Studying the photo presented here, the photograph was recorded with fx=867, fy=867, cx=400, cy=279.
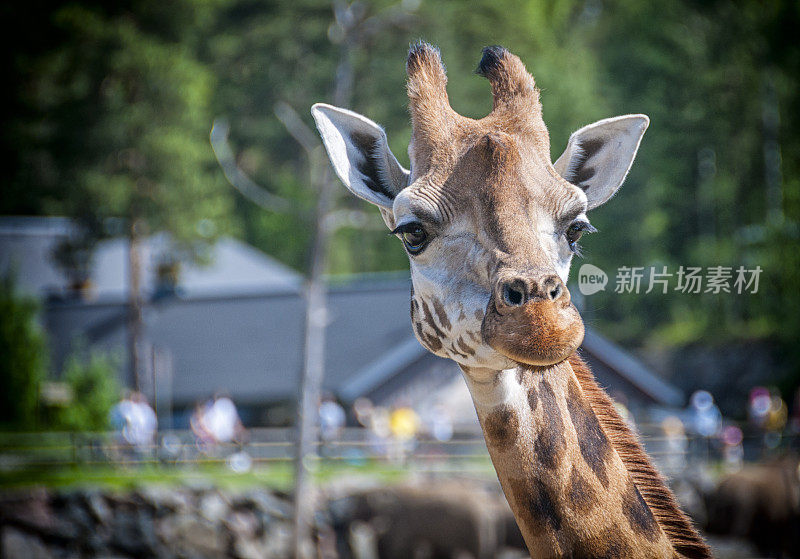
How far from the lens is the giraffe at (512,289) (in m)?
3.09

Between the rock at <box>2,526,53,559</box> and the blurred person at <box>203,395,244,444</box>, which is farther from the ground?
the blurred person at <box>203,395,244,444</box>

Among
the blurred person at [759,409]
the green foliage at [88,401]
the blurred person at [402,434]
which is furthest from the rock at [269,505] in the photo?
the blurred person at [759,409]

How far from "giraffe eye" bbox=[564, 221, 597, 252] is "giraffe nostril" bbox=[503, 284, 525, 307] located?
1.67 feet

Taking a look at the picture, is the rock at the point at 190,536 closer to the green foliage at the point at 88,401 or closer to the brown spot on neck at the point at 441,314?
the green foliage at the point at 88,401

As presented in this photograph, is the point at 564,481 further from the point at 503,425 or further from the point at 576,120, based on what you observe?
the point at 576,120

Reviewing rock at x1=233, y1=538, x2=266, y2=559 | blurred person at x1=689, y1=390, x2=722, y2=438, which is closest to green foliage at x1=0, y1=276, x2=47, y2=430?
rock at x1=233, y1=538, x2=266, y2=559

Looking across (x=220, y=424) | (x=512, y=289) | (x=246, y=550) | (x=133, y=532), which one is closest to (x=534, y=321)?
(x=512, y=289)

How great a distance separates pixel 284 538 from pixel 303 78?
24.9m

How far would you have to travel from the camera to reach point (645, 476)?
338cm

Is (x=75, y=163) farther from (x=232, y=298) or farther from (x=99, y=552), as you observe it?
(x=99, y=552)

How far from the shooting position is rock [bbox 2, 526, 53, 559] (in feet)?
55.8

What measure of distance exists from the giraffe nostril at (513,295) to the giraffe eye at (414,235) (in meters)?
0.52

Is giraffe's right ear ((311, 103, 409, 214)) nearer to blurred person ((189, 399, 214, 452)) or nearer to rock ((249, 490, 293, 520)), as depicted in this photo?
rock ((249, 490, 293, 520))

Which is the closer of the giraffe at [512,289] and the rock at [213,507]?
the giraffe at [512,289]
